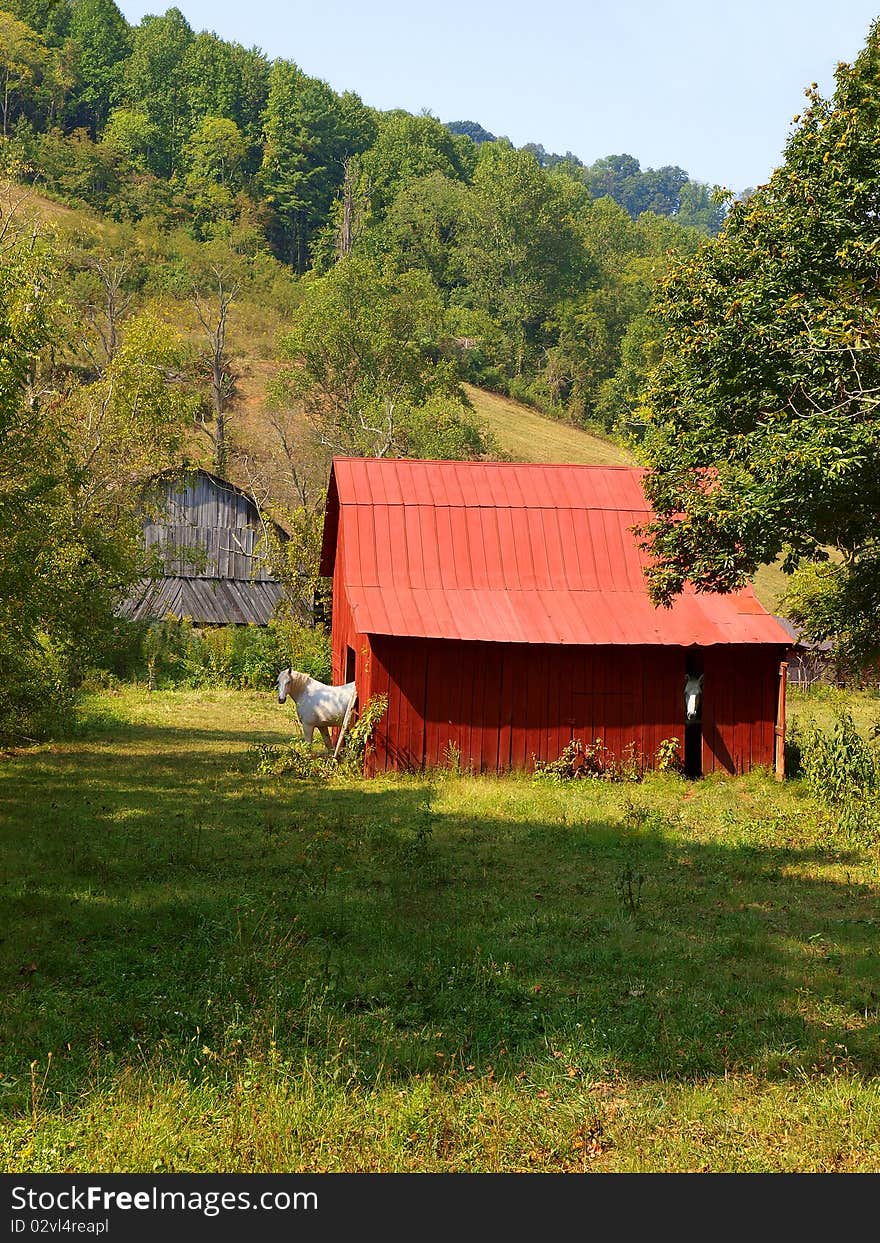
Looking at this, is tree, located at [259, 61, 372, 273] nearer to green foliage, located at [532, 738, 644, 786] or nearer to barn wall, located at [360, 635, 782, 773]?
barn wall, located at [360, 635, 782, 773]

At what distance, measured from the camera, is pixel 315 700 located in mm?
24406

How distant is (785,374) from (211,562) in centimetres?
3650

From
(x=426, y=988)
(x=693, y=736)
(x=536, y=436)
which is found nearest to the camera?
(x=426, y=988)

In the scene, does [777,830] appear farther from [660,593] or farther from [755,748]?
[755,748]

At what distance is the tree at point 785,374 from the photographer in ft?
45.6

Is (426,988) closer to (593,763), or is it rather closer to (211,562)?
(593,763)

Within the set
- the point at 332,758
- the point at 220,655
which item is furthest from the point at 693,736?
the point at 220,655

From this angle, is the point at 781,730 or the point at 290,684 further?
the point at 290,684

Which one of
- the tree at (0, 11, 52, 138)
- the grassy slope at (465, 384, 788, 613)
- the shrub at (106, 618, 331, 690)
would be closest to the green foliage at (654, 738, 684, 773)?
the shrub at (106, 618, 331, 690)

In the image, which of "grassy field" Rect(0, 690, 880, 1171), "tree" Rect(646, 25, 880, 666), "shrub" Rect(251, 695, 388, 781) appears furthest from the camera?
"shrub" Rect(251, 695, 388, 781)

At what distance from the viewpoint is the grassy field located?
731 centimetres

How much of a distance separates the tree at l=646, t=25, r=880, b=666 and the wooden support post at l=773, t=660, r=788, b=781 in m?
4.20

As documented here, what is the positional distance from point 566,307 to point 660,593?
Answer: 84.7 m

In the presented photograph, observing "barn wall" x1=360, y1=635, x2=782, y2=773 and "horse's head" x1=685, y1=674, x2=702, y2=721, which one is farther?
"horse's head" x1=685, y1=674, x2=702, y2=721
